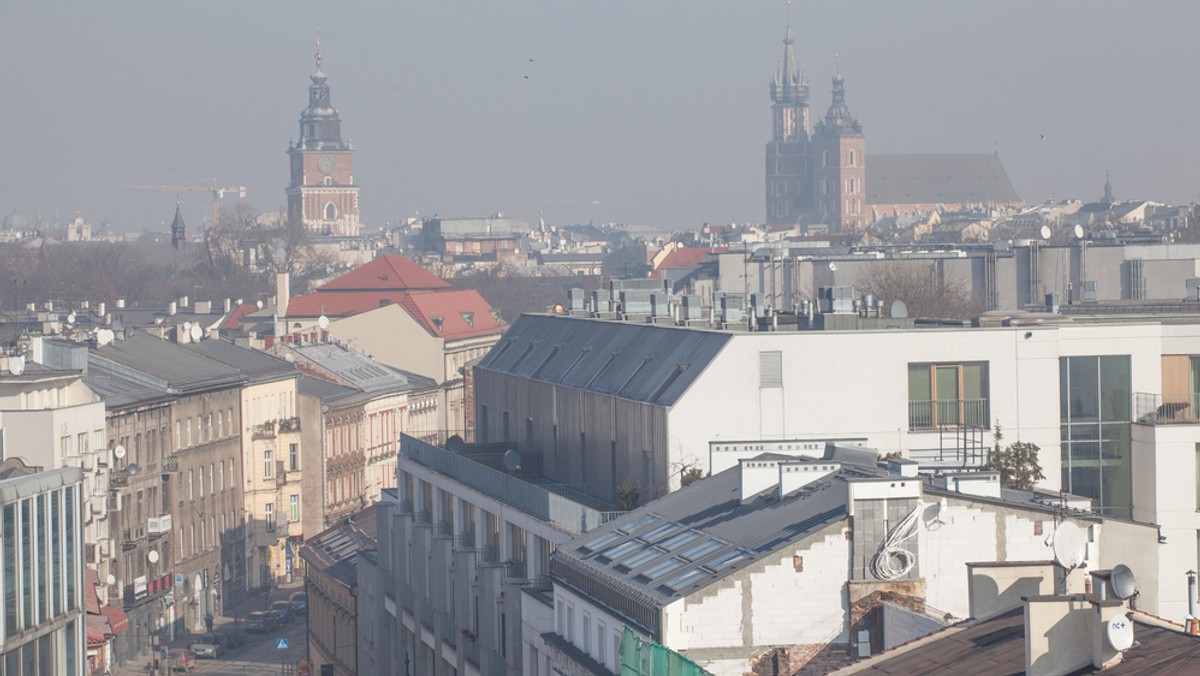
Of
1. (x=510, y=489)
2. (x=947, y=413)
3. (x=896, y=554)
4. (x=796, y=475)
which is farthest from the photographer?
(x=510, y=489)

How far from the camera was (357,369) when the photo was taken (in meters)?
111

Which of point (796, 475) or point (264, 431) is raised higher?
point (796, 475)

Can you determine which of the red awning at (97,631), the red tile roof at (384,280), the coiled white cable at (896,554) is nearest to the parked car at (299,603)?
the red awning at (97,631)

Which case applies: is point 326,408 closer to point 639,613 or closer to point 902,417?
point 902,417

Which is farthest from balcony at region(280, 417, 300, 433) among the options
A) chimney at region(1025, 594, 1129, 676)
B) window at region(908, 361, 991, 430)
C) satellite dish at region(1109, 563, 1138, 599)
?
satellite dish at region(1109, 563, 1138, 599)

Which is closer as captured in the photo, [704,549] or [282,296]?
[704,549]

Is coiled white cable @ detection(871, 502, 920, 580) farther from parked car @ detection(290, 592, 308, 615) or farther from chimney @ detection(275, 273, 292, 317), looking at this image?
chimney @ detection(275, 273, 292, 317)

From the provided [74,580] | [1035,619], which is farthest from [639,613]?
[74,580]

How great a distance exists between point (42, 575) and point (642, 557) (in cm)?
1095

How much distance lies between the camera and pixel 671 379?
43031mm

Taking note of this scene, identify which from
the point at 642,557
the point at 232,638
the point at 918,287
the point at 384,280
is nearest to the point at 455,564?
the point at 642,557

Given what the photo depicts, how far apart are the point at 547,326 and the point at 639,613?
2783 cm

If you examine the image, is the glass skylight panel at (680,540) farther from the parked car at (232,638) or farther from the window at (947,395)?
the parked car at (232,638)

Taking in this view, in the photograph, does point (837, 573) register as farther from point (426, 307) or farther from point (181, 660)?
point (426, 307)
